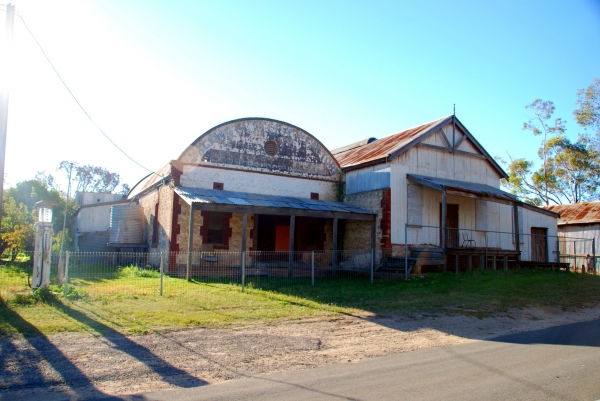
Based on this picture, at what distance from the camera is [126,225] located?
2077cm

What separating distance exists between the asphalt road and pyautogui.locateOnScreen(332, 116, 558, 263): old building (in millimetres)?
10986

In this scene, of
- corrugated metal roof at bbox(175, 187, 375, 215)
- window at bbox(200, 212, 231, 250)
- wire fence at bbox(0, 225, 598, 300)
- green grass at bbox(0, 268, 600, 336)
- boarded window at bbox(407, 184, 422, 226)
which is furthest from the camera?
boarded window at bbox(407, 184, 422, 226)

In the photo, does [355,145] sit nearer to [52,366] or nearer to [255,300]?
[255,300]

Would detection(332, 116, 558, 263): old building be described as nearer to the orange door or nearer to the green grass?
the orange door

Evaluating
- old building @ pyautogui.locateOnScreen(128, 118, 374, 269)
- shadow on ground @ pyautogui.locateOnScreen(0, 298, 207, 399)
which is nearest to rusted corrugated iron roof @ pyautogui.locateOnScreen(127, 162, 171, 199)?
old building @ pyautogui.locateOnScreen(128, 118, 374, 269)

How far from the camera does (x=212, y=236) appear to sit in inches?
754

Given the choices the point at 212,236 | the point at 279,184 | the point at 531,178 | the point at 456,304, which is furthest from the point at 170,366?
the point at 531,178

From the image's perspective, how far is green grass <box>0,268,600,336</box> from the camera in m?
8.87

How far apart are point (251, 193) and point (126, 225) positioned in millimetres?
6089

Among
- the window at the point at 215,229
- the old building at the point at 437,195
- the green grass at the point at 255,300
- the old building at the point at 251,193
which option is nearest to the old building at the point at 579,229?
the old building at the point at 437,195

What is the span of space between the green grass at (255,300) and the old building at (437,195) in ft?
10.4

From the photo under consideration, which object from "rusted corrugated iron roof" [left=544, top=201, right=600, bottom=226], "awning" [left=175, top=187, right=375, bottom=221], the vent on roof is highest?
the vent on roof

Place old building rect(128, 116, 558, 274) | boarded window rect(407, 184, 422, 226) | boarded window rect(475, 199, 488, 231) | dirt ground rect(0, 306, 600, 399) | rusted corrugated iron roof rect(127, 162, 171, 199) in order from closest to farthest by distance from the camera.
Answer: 1. dirt ground rect(0, 306, 600, 399)
2. old building rect(128, 116, 558, 274)
3. rusted corrugated iron roof rect(127, 162, 171, 199)
4. boarded window rect(407, 184, 422, 226)
5. boarded window rect(475, 199, 488, 231)

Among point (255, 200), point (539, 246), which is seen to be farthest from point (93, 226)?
point (539, 246)
